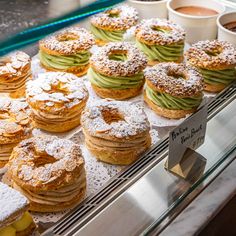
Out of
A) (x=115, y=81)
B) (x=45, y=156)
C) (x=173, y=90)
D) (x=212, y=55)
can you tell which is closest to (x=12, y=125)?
(x=45, y=156)

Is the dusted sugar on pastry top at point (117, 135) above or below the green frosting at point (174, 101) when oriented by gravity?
above

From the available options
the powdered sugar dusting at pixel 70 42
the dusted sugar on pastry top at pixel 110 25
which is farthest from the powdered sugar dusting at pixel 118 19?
the powdered sugar dusting at pixel 70 42

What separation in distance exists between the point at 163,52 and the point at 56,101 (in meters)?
0.65

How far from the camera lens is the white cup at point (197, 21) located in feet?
7.41

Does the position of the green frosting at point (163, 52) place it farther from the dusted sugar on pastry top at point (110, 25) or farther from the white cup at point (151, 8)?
the white cup at point (151, 8)

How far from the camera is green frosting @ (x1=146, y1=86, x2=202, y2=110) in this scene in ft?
5.99

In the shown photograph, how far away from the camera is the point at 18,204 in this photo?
3.92ft

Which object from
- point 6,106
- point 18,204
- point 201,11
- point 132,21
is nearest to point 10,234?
point 18,204

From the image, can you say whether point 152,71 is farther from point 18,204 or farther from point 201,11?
point 18,204

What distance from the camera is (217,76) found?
1.97 meters

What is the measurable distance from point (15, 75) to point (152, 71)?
55 centimetres

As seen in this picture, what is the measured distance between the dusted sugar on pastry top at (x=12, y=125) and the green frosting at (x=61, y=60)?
0.40 metres

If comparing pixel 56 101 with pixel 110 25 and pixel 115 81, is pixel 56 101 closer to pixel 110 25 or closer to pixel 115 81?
pixel 115 81

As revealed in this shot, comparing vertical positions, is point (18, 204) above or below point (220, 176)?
above
